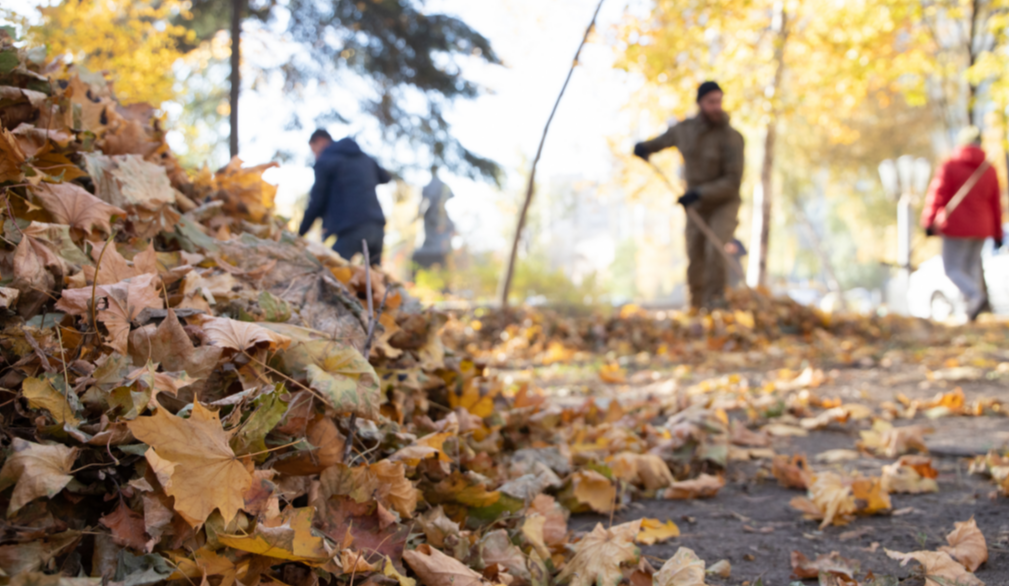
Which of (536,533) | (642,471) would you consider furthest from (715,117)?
(536,533)

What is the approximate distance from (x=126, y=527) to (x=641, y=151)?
6182 mm

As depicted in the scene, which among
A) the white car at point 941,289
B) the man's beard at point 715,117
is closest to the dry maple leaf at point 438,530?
the man's beard at point 715,117

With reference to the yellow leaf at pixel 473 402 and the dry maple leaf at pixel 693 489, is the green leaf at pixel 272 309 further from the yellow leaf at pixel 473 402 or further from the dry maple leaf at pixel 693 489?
the dry maple leaf at pixel 693 489

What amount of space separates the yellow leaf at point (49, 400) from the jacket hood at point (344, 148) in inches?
184

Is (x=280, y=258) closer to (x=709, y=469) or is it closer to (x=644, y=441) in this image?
(x=644, y=441)

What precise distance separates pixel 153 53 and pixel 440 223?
264 inches

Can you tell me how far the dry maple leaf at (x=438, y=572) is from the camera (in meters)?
1.17

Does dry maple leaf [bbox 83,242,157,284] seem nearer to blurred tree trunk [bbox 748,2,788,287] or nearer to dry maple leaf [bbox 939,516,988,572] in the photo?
dry maple leaf [bbox 939,516,988,572]

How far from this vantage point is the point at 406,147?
1523 cm

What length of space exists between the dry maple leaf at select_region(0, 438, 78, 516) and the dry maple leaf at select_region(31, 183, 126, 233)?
67cm

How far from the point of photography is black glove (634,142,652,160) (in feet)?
21.4

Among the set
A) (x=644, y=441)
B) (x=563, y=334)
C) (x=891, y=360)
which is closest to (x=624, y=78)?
(x=563, y=334)

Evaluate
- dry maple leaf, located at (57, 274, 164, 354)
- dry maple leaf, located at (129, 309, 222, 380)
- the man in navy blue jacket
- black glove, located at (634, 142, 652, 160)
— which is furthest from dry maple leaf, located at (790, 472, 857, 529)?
black glove, located at (634, 142, 652, 160)

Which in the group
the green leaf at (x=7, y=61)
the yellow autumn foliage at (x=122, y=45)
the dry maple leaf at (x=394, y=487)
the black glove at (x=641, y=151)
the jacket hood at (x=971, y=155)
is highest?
the yellow autumn foliage at (x=122, y=45)
